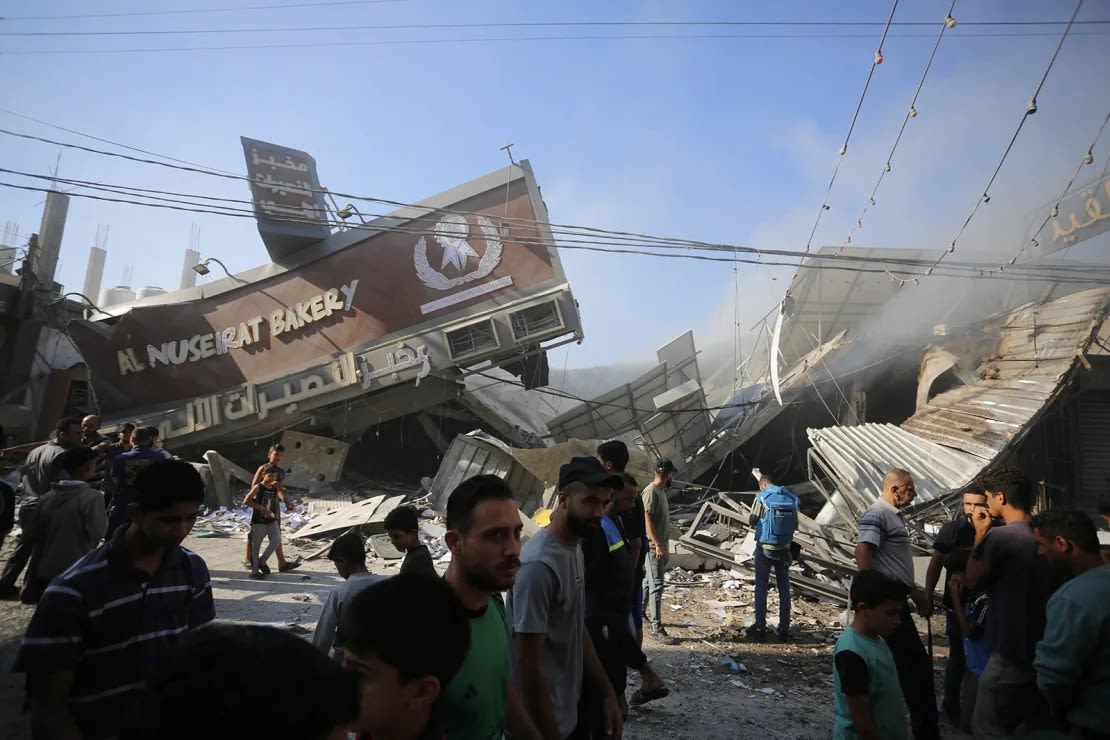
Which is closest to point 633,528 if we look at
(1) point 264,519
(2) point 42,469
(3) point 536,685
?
(3) point 536,685

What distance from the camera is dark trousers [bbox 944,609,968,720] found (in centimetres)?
439

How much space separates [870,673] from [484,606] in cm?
158

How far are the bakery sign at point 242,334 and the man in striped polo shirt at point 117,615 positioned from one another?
12.3m

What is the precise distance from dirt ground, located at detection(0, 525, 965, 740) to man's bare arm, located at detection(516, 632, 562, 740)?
242 centimetres

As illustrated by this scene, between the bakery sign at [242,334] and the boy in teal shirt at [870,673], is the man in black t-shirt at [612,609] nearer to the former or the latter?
the boy in teal shirt at [870,673]

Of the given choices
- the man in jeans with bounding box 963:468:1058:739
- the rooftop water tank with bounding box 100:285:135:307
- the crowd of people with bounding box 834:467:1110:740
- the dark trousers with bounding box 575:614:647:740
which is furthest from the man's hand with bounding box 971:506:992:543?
the rooftop water tank with bounding box 100:285:135:307

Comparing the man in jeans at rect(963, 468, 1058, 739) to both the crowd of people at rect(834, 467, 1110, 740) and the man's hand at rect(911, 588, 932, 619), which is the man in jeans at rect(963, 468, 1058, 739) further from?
the man's hand at rect(911, 588, 932, 619)

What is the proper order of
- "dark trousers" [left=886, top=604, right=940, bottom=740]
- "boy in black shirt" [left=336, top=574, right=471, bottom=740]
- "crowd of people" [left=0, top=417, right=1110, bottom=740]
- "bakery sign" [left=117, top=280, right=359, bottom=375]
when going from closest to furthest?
"crowd of people" [left=0, top=417, right=1110, bottom=740]
"boy in black shirt" [left=336, top=574, right=471, bottom=740]
"dark trousers" [left=886, top=604, right=940, bottom=740]
"bakery sign" [left=117, top=280, right=359, bottom=375]

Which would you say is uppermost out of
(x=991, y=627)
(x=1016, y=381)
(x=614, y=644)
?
(x=1016, y=381)

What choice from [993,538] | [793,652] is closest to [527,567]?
[993,538]

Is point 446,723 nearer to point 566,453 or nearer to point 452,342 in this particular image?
point 566,453

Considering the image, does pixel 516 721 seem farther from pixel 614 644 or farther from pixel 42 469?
pixel 42 469

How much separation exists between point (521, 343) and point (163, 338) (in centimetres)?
870

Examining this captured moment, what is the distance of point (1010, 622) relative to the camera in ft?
11.0
